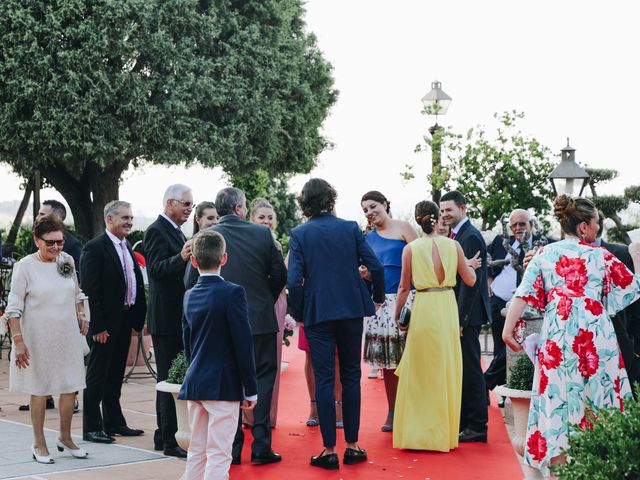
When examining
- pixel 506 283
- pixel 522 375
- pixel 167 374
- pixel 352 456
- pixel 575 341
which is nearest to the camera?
pixel 575 341

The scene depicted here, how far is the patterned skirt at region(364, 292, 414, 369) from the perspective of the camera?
7754mm

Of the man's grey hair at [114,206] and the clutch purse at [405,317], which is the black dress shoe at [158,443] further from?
the clutch purse at [405,317]

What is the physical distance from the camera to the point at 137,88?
24781mm

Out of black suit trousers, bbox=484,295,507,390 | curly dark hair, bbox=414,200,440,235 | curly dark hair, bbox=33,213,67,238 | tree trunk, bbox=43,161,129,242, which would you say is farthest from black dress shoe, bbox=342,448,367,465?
tree trunk, bbox=43,161,129,242

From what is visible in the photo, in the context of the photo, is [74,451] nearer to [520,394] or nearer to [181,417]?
[181,417]

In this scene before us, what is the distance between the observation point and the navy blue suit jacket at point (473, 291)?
7531mm

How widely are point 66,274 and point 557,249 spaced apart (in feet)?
12.5

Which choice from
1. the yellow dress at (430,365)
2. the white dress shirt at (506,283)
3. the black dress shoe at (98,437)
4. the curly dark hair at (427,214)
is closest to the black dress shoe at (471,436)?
the yellow dress at (430,365)

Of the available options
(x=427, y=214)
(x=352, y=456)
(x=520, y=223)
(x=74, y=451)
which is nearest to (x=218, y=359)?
(x=352, y=456)

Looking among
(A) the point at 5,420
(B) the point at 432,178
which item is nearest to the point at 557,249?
(A) the point at 5,420

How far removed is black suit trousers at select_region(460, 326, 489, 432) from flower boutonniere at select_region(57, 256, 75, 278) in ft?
10.9

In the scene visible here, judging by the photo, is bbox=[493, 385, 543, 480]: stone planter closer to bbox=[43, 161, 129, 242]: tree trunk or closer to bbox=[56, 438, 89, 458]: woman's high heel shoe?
bbox=[56, 438, 89, 458]: woman's high heel shoe

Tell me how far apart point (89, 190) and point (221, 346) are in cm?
2407

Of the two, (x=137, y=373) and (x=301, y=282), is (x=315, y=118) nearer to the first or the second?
(x=137, y=373)
